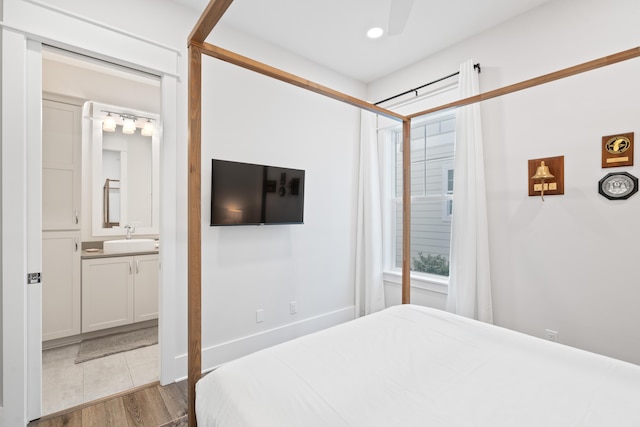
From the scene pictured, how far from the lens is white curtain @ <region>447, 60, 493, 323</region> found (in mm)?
2473

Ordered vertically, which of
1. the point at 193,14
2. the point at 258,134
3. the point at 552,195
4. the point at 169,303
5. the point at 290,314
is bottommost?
the point at 290,314

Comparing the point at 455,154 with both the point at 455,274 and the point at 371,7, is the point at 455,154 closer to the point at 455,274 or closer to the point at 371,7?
the point at 455,274

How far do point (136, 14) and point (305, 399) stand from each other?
2654 mm

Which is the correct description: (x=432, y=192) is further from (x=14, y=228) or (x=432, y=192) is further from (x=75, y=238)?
(x=75, y=238)

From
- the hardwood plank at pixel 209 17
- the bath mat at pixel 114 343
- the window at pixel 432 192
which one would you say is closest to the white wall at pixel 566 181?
the window at pixel 432 192

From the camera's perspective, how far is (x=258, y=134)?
8.94 ft

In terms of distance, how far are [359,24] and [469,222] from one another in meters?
1.93

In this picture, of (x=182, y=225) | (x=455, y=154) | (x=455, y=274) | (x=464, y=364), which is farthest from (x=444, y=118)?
(x=182, y=225)

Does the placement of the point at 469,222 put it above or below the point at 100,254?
above

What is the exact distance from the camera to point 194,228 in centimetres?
137

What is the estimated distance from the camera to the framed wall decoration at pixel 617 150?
1890 millimetres

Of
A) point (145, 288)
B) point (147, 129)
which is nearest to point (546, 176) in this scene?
point (145, 288)

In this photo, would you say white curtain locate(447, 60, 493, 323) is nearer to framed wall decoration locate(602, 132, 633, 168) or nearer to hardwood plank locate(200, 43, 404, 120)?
framed wall decoration locate(602, 132, 633, 168)

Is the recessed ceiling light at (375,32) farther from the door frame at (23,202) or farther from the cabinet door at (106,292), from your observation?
the cabinet door at (106,292)
